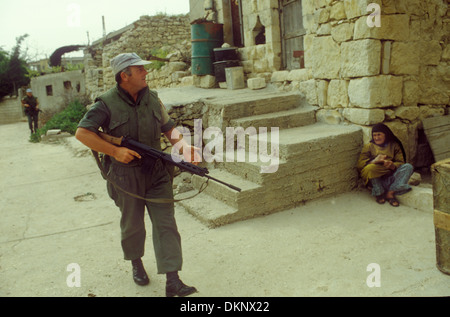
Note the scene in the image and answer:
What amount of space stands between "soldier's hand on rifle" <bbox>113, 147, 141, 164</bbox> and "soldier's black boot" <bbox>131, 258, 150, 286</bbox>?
34.2 inches

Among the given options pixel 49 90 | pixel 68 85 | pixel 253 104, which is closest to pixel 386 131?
pixel 253 104

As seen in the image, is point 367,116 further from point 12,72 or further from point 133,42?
point 12,72

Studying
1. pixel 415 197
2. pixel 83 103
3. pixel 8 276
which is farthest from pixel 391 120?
pixel 83 103

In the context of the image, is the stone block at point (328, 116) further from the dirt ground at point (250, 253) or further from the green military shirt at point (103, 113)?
the green military shirt at point (103, 113)

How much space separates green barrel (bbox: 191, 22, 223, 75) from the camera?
8.12m

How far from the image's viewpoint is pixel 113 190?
3029mm

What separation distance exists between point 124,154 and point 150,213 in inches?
20.7

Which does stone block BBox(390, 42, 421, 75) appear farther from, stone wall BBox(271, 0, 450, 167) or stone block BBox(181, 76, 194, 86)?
stone block BBox(181, 76, 194, 86)

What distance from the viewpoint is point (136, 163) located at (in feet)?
9.56

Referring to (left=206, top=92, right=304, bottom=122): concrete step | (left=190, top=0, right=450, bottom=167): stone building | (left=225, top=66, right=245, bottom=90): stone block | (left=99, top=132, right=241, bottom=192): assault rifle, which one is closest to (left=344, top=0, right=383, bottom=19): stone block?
(left=190, top=0, right=450, bottom=167): stone building

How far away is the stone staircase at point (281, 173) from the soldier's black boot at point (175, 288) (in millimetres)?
1348

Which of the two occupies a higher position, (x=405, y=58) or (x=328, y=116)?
(x=405, y=58)

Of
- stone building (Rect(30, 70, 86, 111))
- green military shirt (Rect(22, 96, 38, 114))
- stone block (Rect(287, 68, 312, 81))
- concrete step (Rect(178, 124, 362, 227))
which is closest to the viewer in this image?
concrete step (Rect(178, 124, 362, 227))

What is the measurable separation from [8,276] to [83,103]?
44.2 ft
